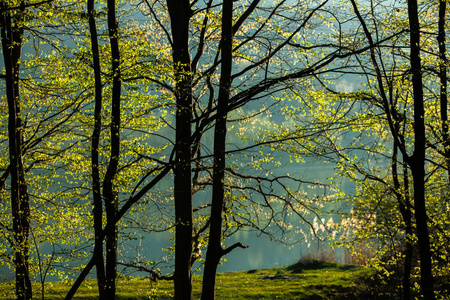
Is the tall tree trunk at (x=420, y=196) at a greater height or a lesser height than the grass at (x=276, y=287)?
greater

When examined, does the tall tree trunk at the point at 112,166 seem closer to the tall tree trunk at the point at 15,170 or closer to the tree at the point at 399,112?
the tall tree trunk at the point at 15,170

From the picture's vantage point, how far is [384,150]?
10.4 meters

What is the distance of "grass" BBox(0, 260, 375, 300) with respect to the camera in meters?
16.2

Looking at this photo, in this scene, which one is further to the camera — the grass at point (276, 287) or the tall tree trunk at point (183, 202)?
the grass at point (276, 287)

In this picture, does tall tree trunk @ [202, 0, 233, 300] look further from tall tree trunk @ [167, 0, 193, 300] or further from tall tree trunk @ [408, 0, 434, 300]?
tall tree trunk @ [408, 0, 434, 300]

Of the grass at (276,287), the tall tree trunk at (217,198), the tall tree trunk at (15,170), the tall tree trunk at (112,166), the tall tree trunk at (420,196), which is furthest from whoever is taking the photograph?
the grass at (276,287)

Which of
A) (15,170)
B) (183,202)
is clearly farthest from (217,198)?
(15,170)

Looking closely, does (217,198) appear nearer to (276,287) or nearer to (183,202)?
(183,202)

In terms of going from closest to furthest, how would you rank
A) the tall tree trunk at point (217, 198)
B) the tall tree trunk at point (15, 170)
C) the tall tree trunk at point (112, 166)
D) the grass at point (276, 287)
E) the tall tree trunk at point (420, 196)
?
the tall tree trunk at point (420, 196) → the tall tree trunk at point (15, 170) → the tall tree trunk at point (112, 166) → the tall tree trunk at point (217, 198) → the grass at point (276, 287)

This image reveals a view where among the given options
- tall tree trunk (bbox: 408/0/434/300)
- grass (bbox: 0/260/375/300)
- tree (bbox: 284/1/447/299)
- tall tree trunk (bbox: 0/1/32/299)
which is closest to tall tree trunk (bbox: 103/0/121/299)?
tall tree trunk (bbox: 0/1/32/299)

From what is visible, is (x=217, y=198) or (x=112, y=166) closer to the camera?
(x=112, y=166)

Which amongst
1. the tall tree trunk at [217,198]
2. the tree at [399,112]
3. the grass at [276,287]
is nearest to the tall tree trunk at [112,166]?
the tall tree trunk at [217,198]

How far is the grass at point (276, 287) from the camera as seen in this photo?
1617cm

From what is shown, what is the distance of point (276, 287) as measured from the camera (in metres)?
17.7
